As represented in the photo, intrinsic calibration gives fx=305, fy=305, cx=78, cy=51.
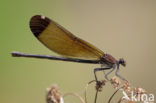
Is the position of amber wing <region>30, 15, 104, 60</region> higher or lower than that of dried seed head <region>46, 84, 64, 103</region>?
higher

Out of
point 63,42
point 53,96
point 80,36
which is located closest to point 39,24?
point 63,42

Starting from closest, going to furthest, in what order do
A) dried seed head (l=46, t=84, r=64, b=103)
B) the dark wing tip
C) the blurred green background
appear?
dried seed head (l=46, t=84, r=64, b=103), the dark wing tip, the blurred green background

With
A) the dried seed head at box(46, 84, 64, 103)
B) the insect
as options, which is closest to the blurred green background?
the insect

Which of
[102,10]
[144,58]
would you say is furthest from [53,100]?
[102,10]

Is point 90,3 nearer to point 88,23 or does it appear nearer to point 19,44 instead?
point 88,23

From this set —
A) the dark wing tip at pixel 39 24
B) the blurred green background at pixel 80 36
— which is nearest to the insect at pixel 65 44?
the dark wing tip at pixel 39 24

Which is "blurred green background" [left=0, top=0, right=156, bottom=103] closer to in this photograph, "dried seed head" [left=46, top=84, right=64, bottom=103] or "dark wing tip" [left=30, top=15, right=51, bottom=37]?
"dark wing tip" [left=30, top=15, right=51, bottom=37]

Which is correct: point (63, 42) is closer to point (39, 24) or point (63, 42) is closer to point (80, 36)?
point (39, 24)

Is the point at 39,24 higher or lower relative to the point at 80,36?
lower
